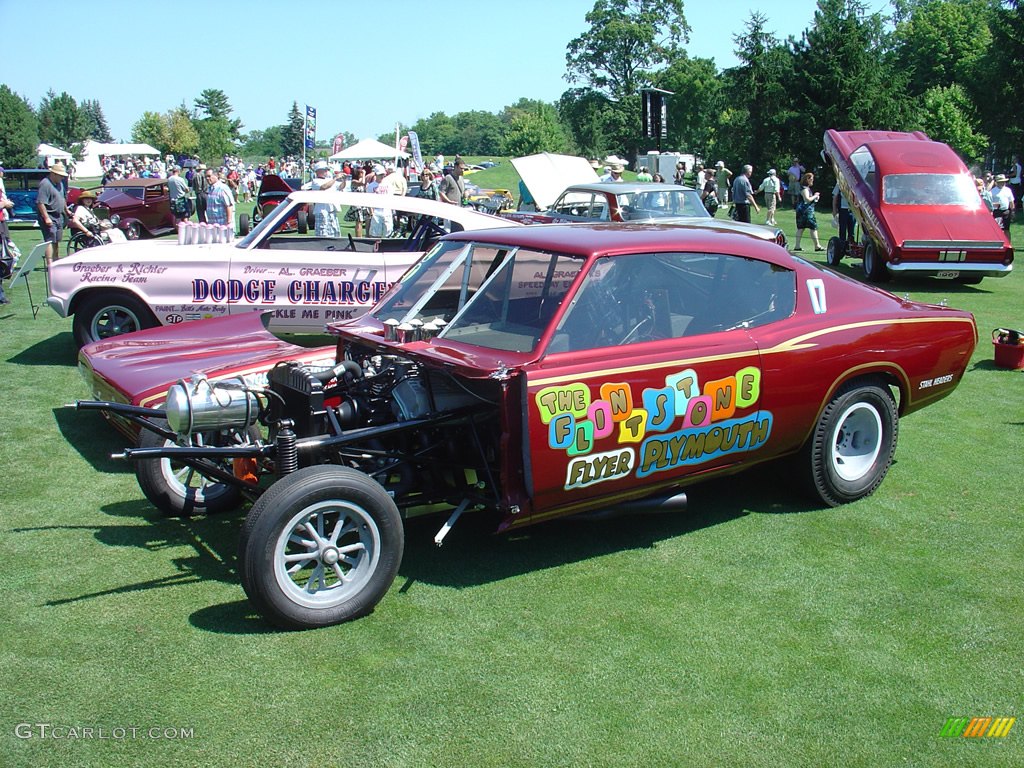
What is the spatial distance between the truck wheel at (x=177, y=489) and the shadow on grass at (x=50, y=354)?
15.1 ft

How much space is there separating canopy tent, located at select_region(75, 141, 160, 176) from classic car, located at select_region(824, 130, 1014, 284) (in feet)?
181

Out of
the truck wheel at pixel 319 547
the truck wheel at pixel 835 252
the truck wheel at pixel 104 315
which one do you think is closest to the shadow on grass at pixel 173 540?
the truck wheel at pixel 319 547

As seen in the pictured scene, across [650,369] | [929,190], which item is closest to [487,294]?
[650,369]

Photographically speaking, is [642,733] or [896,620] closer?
[642,733]

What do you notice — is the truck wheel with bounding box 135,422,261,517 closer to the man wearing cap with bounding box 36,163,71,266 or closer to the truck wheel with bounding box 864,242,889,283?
the man wearing cap with bounding box 36,163,71,266

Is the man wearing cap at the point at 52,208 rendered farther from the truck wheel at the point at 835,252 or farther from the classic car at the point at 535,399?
the truck wheel at the point at 835,252

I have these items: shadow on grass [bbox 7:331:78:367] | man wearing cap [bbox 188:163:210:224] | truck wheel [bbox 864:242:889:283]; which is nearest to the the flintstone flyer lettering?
shadow on grass [bbox 7:331:78:367]

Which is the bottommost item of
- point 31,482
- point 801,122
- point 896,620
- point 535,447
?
point 896,620

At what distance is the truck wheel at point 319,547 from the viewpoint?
3705 millimetres

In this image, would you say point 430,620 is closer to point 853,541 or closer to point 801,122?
point 853,541

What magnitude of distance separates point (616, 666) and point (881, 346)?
275cm

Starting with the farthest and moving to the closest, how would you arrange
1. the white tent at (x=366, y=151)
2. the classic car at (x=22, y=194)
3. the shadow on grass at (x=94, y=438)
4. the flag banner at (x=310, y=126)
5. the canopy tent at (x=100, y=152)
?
the canopy tent at (x=100, y=152) < the white tent at (x=366, y=151) < the flag banner at (x=310, y=126) < the classic car at (x=22, y=194) < the shadow on grass at (x=94, y=438)

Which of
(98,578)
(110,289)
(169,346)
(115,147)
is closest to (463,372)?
(98,578)

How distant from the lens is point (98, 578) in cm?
438
